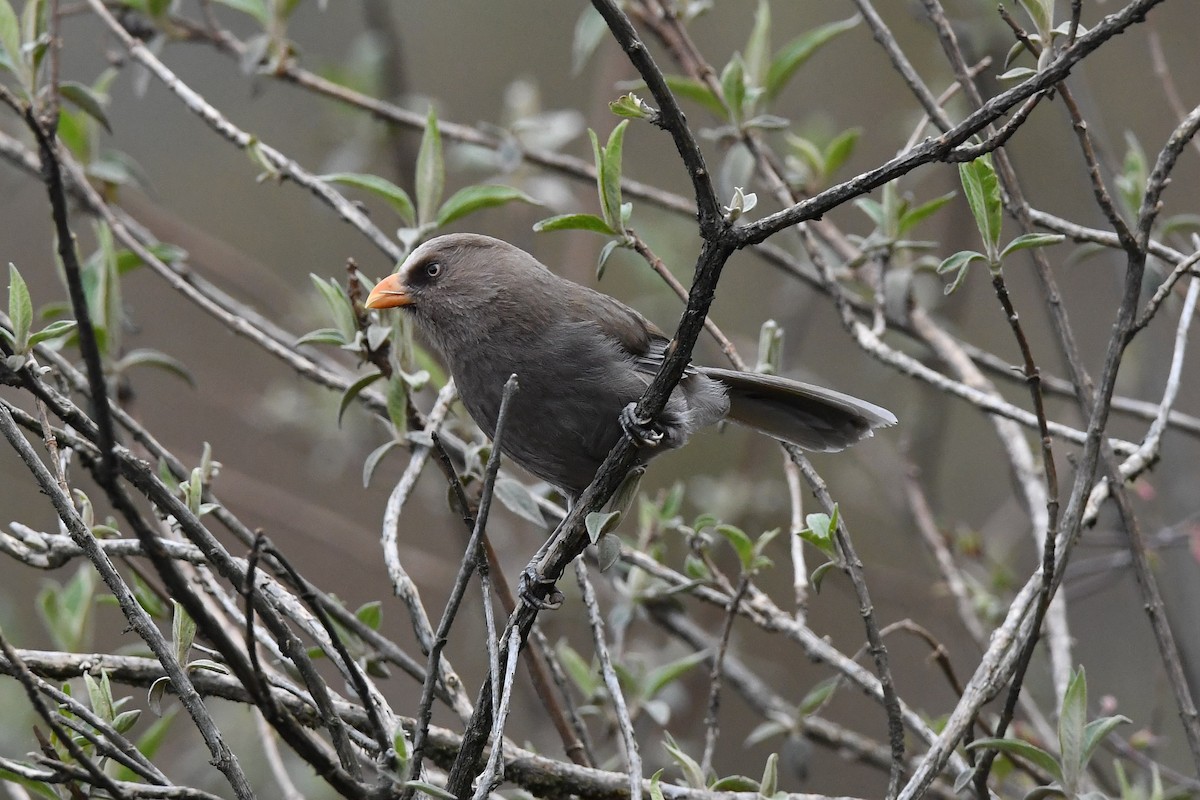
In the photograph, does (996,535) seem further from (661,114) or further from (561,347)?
(661,114)

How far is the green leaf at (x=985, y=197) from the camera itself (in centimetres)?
284

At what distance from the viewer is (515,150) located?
4586 millimetres

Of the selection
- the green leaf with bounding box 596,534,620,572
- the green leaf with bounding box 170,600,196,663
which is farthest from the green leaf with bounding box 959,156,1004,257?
the green leaf with bounding box 170,600,196,663

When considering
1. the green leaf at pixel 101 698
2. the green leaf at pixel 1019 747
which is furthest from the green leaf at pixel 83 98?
the green leaf at pixel 1019 747

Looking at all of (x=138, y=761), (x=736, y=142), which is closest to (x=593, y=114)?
(x=736, y=142)

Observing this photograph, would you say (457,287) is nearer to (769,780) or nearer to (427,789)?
(769,780)

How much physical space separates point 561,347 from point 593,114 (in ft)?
10.9

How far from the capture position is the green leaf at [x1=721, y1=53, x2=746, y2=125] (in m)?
3.87

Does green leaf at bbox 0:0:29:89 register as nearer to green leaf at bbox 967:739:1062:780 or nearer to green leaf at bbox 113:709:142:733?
green leaf at bbox 113:709:142:733

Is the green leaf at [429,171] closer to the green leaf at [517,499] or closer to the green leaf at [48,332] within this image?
the green leaf at [517,499]

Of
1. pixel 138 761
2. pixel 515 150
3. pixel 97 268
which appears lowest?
pixel 138 761

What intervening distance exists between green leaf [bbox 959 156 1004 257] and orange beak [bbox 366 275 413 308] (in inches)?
68.6

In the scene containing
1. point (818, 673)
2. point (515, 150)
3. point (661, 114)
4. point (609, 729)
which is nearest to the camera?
point (661, 114)

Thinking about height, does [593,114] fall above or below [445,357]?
above
